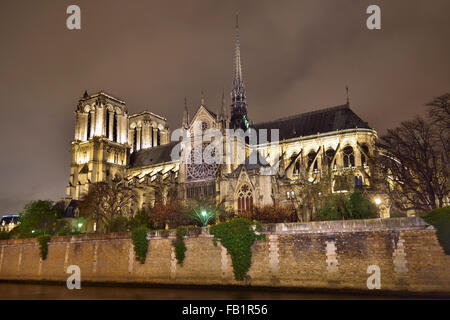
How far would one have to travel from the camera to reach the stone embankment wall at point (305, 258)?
51.0ft

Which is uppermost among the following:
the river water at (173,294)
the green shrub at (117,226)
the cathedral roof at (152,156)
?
the cathedral roof at (152,156)

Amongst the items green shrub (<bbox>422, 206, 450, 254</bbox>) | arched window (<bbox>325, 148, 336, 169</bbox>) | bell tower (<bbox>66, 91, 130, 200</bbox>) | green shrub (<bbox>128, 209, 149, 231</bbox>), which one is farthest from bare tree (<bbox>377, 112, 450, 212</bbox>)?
bell tower (<bbox>66, 91, 130, 200</bbox>)

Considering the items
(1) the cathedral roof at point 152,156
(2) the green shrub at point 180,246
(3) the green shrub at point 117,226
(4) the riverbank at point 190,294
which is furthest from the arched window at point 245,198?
(1) the cathedral roof at point 152,156

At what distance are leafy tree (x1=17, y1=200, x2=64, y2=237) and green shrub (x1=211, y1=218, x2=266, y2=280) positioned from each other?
107 feet

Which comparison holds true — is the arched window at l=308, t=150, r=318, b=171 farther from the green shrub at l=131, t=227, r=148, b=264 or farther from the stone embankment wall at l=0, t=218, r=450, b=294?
the stone embankment wall at l=0, t=218, r=450, b=294

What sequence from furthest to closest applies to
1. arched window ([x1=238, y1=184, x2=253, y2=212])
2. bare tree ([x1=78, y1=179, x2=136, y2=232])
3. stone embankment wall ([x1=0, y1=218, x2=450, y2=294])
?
bare tree ([x1=78, y1=179, x2=136, y2=232]) → arched window ([x1=238, y1=184, x2=253, y2=212]) → stone embankment wall ([x1=0, y1=218, x2=450, y2=294])

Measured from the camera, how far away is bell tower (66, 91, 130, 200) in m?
56.6

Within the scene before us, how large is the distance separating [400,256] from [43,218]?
43506mm

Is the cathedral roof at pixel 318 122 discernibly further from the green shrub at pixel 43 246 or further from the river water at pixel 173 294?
the river water at pixel 173 294

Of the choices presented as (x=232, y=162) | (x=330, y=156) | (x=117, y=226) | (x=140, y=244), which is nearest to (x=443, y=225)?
(x=140, y=244)

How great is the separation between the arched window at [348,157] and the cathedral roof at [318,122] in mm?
2818

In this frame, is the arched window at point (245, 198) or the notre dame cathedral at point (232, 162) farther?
the notre dame cathedral at point (232, 162)
